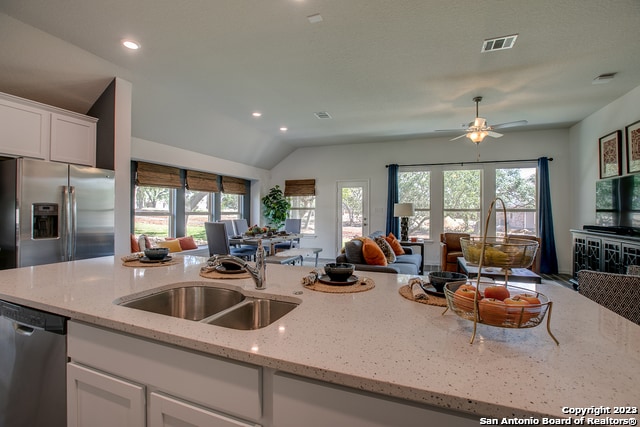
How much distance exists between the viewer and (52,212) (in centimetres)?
281

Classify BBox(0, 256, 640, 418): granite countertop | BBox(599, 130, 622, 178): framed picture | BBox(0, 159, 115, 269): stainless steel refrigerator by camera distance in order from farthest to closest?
BBox(599, 130, 622, 178): framed picture
BBox(0, 159, 115, 269): stainless steel refrigerator
BBox(0, 256, 640, 418): granite countertop

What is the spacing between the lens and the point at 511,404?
1.83ft

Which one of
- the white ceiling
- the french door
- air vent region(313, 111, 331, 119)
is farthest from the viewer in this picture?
the french door

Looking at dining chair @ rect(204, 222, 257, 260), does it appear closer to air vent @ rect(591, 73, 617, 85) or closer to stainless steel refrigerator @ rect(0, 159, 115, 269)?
stainless steel refrigerator @ rect(0, 159, 115, 269)

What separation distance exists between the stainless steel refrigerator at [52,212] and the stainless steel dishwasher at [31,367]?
1.79 meters

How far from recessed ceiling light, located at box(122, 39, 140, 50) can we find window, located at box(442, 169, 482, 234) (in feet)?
18.9

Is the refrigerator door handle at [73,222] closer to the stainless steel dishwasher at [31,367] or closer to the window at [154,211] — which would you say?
the stainless steel dishwasher at [31,367]

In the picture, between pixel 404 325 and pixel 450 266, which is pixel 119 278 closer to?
pixel 404 325

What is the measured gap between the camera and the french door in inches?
275

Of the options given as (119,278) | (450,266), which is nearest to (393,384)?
(119,278)

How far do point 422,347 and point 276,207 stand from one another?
21.9ft

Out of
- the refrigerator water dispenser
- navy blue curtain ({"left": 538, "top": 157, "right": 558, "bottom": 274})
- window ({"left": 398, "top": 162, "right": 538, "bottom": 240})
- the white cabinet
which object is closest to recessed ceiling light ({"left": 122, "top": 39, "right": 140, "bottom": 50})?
the white cabinet

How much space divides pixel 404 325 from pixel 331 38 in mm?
2685

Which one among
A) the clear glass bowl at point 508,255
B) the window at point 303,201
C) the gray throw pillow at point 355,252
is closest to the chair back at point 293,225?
the window at point 303,201
